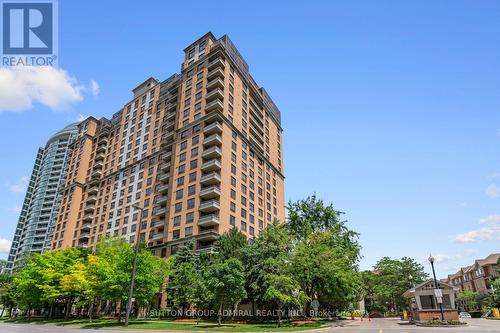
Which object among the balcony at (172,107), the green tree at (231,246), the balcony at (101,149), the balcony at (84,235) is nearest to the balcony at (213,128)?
the balcony at (172,107)

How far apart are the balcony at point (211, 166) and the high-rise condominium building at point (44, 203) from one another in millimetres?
99883

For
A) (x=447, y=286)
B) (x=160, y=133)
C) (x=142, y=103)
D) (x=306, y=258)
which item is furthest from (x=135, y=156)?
(x=447, y=286)

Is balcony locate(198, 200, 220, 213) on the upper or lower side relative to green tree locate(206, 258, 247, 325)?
upper

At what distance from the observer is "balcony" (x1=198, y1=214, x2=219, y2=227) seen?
59344mm

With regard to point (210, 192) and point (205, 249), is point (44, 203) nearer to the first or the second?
point (210, 192)

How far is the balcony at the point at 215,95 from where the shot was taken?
235 feet

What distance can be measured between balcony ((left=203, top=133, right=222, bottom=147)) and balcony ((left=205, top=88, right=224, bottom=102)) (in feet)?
32.2

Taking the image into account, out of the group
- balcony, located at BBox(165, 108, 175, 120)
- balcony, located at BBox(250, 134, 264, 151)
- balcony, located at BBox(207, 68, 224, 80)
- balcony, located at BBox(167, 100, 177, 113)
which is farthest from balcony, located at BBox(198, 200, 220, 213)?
balcony, located at BBox(167, 100, 177, 113)

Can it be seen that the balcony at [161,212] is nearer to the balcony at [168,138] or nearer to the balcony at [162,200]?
the balcony at [162,200]

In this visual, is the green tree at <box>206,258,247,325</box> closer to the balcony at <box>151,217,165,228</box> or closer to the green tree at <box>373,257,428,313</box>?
the balcony at <box>151,217,165,228</box>

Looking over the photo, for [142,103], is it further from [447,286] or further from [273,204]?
[447,286]

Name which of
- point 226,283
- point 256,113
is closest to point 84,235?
point 256,113

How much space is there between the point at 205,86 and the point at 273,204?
33.0m

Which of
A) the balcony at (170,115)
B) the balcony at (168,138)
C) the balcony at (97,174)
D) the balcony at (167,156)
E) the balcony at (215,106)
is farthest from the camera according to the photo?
the balcony at (97,174)
